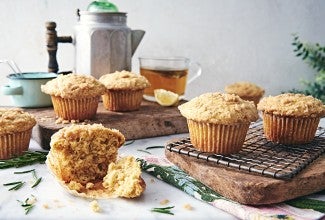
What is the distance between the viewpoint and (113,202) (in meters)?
1.46

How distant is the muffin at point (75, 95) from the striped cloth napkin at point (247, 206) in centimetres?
66

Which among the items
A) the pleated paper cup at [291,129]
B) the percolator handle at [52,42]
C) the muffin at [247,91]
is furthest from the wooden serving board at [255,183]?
the percolator handle at [52,42]

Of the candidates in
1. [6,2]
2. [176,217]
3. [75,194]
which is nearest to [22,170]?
[75,194]

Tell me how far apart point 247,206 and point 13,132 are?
968 millimetres

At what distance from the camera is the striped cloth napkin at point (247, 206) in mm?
1347

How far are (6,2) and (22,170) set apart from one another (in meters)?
1.86

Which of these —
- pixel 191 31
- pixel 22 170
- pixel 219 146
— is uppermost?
pixel 191 31

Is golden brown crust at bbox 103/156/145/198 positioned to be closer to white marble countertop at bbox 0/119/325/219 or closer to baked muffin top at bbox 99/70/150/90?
white marble countertop at bbox 0/119/325/219

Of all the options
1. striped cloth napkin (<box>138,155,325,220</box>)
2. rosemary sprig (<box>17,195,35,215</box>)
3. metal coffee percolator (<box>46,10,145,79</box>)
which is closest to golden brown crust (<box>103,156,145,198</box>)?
striped cloth napkin (<box>138,155,325,220</box>)

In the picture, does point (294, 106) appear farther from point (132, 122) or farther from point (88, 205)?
point (88, 205)

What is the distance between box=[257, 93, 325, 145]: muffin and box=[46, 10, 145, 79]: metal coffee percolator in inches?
44.0

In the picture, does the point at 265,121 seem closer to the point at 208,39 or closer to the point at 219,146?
the point at 219,146

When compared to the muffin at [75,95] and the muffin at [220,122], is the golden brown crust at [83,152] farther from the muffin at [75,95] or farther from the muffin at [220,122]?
the muffin at [75,95]

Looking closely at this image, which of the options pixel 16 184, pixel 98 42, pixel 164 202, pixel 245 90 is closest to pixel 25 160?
pixel 16 184
